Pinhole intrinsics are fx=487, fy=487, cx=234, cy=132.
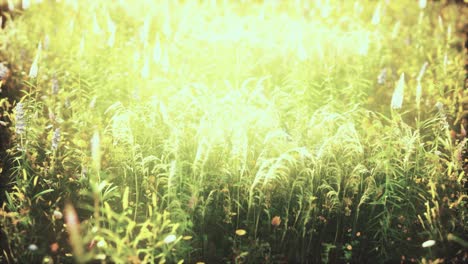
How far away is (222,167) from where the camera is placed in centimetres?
309

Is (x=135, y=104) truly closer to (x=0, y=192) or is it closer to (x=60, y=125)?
(x=60, y=125)

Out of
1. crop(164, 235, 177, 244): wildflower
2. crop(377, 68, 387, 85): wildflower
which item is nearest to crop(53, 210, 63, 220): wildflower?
crop(164, 235, 177, 244): wildflower

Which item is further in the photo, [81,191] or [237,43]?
[237,43]

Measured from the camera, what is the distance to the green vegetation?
270 cm

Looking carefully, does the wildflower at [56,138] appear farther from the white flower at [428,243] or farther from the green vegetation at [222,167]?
the white flower at [428,243]

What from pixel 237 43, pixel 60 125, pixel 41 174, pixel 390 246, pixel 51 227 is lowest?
pixel 390 246

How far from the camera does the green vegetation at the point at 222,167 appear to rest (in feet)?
8.85

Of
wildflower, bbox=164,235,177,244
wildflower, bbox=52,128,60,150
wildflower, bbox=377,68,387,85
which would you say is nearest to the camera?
wildflower, bbox=164,235,177,244

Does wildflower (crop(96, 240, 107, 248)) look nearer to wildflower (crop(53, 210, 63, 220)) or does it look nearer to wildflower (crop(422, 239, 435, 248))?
wildflower (crop(53, 210, 63, 220))

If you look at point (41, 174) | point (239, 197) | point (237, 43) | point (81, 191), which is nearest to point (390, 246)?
point (239, 197)

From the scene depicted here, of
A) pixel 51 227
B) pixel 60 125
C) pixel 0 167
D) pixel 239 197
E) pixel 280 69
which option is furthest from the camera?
pixel 280 69

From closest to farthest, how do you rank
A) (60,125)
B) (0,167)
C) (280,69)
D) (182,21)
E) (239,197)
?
(239,197)
(0,167)
(60,125)
(280,69)
(182,21)

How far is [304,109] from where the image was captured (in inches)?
147

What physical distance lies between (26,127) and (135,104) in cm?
83
